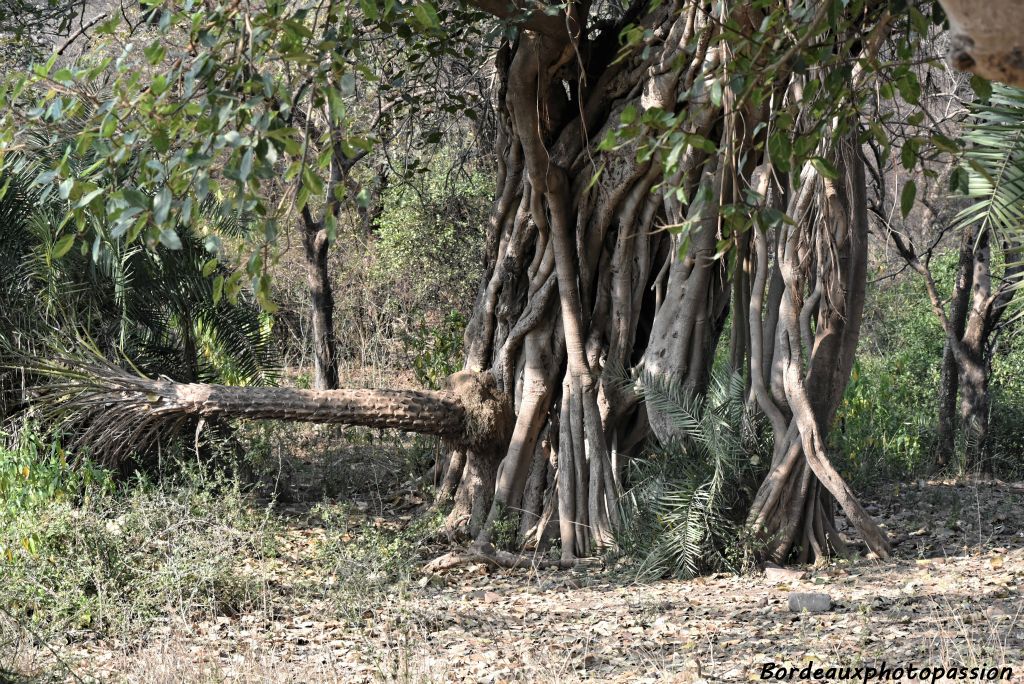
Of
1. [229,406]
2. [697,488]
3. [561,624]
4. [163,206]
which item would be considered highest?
[163,206]

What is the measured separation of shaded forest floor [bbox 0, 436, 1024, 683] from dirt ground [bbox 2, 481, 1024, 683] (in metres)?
0.01

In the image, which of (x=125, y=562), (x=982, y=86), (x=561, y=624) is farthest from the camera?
(x=125, y=562)

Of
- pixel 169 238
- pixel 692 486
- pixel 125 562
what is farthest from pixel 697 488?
pixel 169 238

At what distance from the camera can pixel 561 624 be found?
467 cm

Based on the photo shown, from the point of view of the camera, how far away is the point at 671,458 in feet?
18.6

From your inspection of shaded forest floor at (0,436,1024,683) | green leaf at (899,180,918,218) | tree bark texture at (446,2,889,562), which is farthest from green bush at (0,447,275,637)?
green leaf at (899,180,918,218)

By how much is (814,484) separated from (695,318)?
119cm

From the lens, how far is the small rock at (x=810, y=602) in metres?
4.42

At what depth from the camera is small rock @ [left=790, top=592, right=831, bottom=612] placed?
442cm

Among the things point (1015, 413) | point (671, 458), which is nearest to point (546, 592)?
point (671, 458)

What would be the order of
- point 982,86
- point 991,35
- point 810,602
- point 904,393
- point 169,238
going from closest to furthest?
1. point 991,35
2. point 169,238
3. point 982,86
4. point 810,602
5. point 904,393

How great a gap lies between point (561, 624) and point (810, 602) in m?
1.12

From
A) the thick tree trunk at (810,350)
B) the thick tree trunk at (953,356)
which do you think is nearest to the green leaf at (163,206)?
Answer: the thick tree trunk at (810,350)

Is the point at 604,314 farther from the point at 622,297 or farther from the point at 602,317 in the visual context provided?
the point at 622,297
